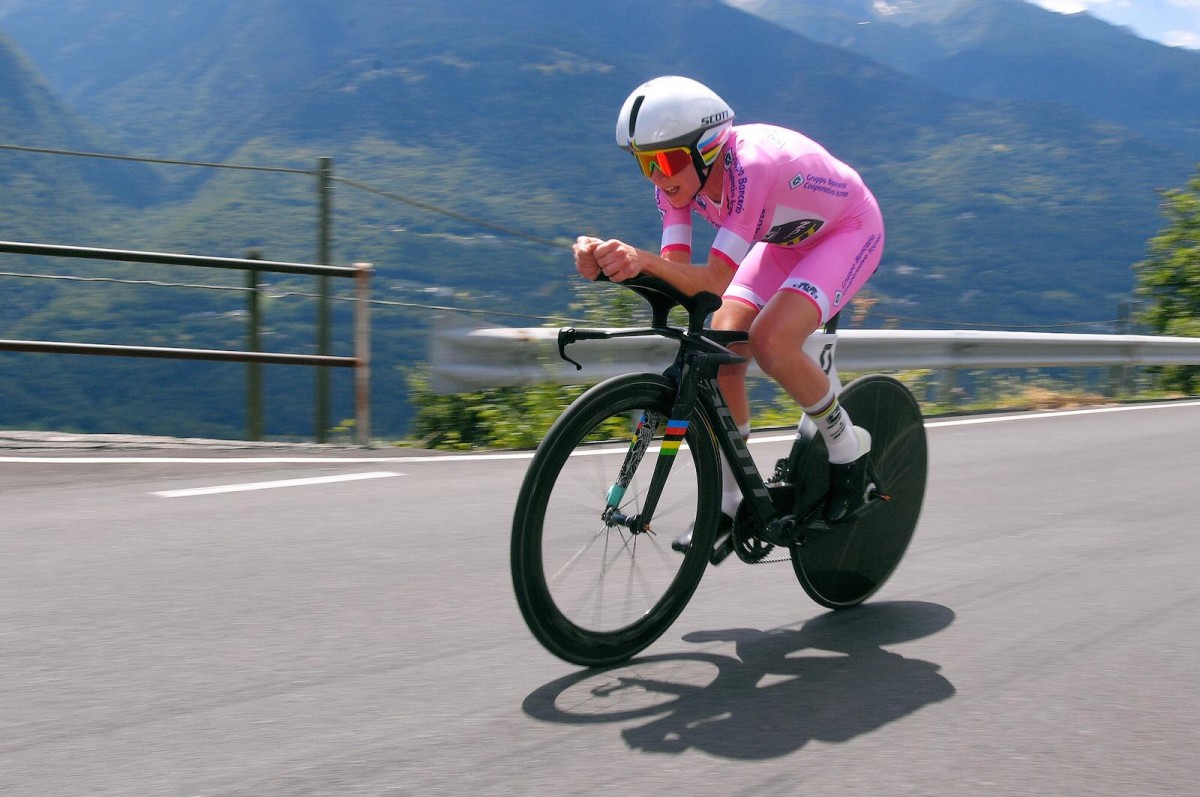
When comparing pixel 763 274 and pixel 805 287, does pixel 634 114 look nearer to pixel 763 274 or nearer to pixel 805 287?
pixel 805 287

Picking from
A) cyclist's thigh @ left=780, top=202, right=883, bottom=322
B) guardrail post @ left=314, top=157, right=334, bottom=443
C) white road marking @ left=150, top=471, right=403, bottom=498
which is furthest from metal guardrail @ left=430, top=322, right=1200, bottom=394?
cyclist's thigh @ left=780, top=202, right=883, bottom=322

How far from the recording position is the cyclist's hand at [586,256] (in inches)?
122

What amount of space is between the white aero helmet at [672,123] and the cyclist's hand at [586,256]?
0.45m

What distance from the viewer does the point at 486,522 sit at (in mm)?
5469

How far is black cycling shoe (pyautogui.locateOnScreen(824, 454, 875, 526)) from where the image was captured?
160 inches

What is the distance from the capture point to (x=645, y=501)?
11.5ft

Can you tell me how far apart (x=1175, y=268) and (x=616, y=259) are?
60.3ft

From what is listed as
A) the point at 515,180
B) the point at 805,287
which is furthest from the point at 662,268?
the point at 515,180

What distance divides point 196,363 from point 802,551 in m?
5.66

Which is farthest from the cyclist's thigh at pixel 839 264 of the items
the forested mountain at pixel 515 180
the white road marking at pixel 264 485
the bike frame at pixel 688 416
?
the forested mountain at pixel 515 180

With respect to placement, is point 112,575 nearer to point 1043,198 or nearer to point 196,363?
point 196,363

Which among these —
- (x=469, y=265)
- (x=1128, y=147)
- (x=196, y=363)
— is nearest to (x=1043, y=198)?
(x=1128, y=147)

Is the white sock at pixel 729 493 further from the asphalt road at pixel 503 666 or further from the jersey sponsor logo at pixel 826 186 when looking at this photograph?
the jersey sponsor logo at pixel 826 186

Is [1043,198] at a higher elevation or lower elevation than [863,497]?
higher
